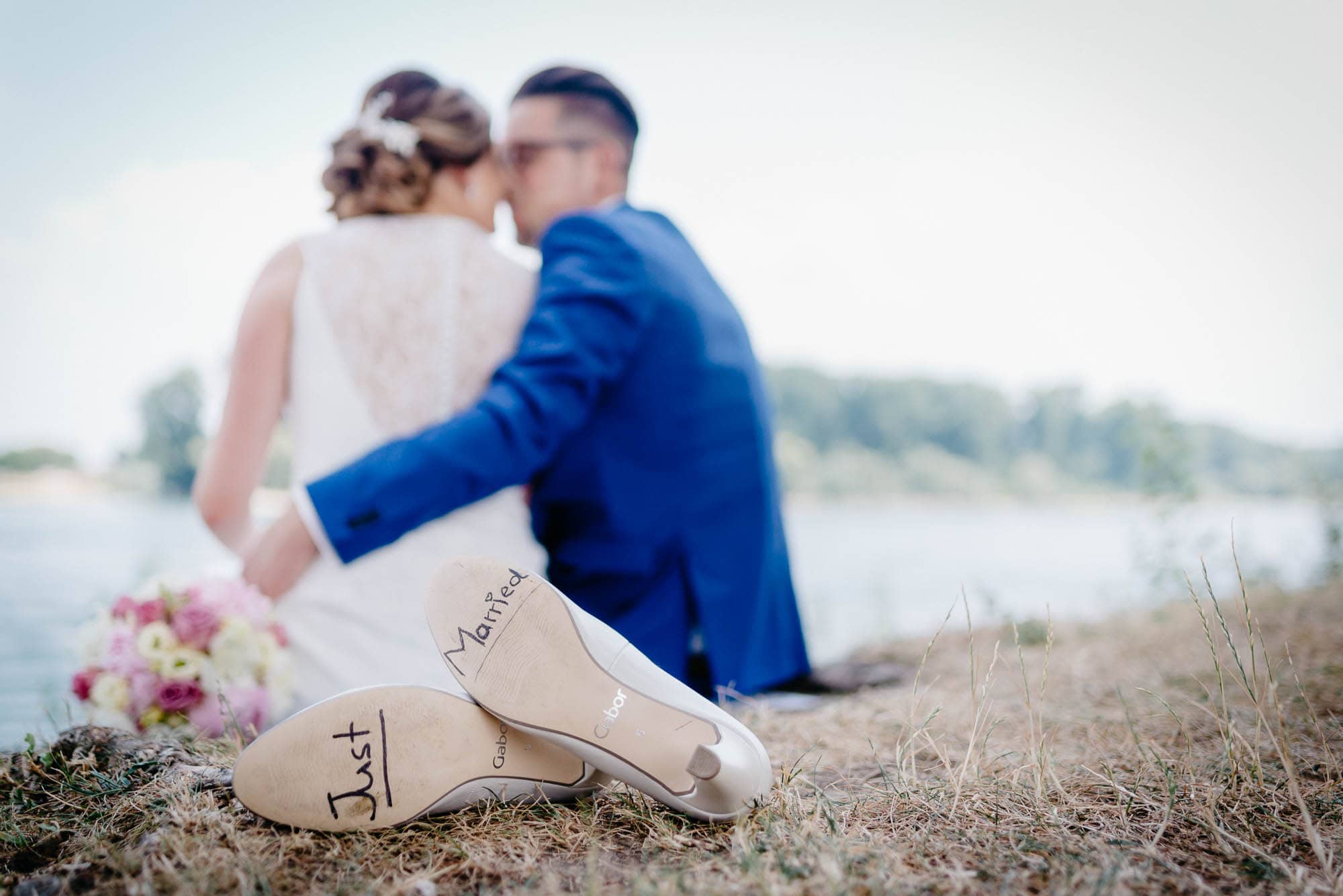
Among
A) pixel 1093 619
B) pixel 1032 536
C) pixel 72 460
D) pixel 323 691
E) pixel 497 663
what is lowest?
pixel 1032 536

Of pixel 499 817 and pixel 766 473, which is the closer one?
pixel 499 817

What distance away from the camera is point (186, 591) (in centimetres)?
177

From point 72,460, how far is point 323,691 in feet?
20.9

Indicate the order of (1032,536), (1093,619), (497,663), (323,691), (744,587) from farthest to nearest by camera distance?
(1032,536) → (1093,619) → (744,587) → (323,691) → (497,663)

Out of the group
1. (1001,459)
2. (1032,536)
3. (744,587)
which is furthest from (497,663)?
(1001,459)

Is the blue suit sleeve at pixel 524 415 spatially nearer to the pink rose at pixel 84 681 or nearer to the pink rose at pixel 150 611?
the pink rose at pixel 150 611

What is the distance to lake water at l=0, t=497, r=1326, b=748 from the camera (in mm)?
3207

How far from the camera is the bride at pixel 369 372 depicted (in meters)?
1.92

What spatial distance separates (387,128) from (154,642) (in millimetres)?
1465

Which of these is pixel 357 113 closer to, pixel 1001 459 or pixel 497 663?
pixel 497 663

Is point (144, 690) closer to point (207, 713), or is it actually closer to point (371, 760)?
point (207, 713)

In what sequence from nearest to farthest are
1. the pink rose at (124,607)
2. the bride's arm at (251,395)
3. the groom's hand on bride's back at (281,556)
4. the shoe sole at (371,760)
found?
the shoe sole at (371,760) < the pink rose at (124,607) < the groom's hand on bride's back at (281,556) < the bride's arm at (251,395)

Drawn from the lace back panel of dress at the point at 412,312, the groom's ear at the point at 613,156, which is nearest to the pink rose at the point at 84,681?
the lace back panel of dress at the point at 412,312

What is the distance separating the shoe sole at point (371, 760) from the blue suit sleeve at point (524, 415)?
813 millimetres
